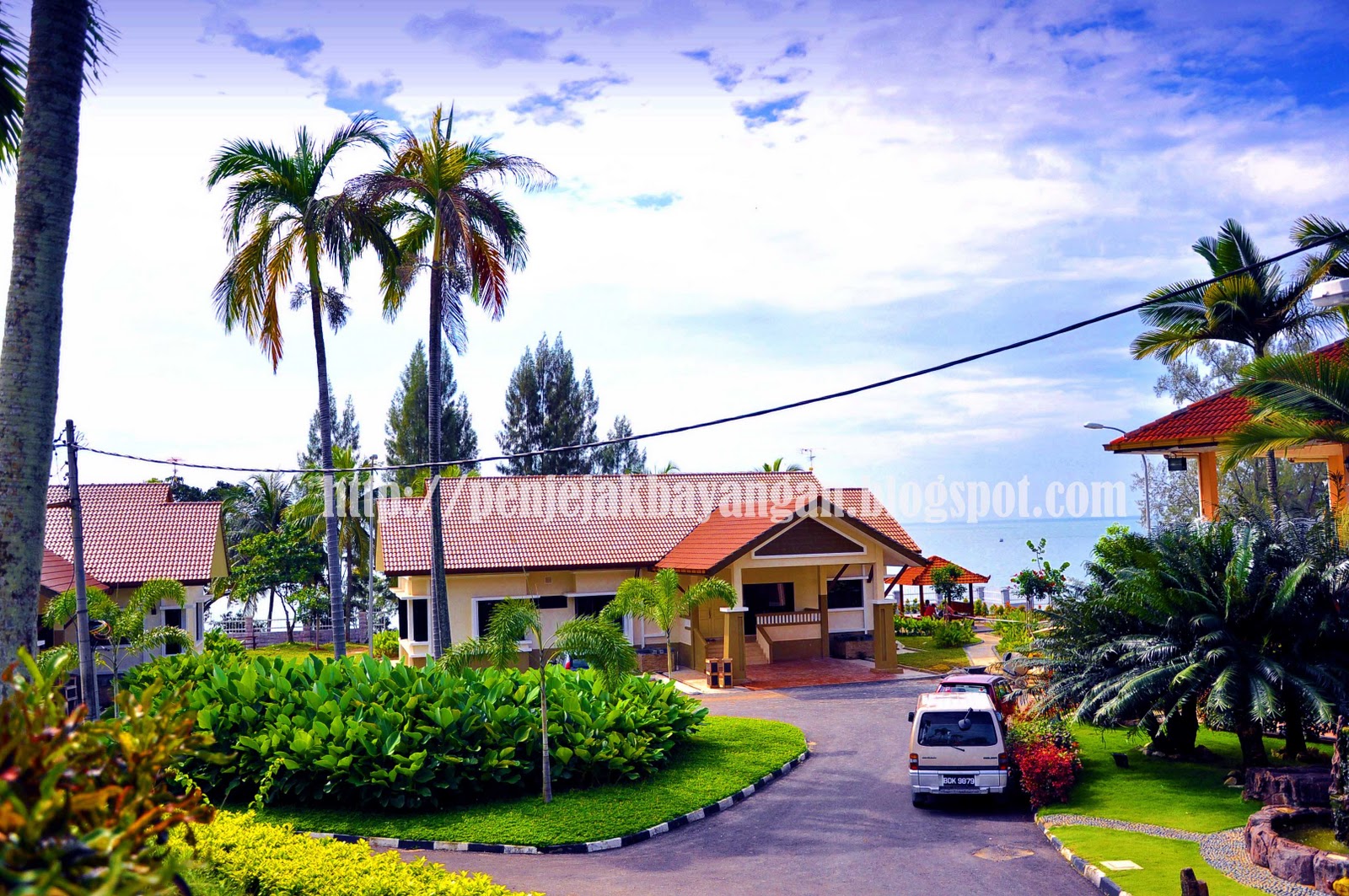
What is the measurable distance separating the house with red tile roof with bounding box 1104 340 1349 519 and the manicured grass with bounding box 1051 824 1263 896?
9.76m

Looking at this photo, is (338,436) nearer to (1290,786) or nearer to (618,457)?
(618,457)

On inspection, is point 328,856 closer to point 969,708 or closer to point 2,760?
point 2,760

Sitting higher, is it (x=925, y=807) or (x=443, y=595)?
(x=443, y=595)

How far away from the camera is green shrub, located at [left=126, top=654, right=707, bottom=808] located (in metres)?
16.1

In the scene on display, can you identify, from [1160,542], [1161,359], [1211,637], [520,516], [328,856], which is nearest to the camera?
[328,856]

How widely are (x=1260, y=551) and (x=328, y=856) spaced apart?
14.4 meters

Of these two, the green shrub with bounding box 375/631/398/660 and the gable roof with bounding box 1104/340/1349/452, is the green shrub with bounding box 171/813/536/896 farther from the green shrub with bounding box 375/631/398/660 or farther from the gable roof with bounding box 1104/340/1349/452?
the green shrub with bounding box 375/631/398/660

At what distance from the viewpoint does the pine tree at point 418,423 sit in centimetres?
5812

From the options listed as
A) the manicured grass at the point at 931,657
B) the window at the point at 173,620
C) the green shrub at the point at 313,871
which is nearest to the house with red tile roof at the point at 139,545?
the window at the point at 173,620

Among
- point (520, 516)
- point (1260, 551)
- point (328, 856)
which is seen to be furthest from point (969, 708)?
point (520, 516)

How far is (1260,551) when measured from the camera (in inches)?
658

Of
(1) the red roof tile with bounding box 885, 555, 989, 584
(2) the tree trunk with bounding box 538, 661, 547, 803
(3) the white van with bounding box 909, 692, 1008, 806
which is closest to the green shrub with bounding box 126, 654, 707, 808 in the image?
(2) the tree trunk with bounding box 538, 661, 547, 803

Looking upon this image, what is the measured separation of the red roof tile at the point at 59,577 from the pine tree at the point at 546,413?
1379 inches

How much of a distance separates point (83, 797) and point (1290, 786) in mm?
14995
